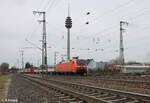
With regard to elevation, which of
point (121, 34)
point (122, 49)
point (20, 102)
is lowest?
point (20, 102)

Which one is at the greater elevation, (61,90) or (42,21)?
(42,21)

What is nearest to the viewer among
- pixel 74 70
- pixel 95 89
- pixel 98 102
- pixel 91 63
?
pixel 98 102

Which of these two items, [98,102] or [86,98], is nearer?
[98,102]

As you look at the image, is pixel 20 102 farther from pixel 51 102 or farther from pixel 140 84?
pixel 140 84

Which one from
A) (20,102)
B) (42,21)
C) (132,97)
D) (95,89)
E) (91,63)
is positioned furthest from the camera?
(91,63)

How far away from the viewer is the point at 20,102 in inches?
393

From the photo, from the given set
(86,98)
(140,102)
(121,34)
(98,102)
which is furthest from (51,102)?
(121,34)

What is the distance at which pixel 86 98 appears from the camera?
8.80m

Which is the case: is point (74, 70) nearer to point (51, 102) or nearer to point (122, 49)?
point (122, 49)

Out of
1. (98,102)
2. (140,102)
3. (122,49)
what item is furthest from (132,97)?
(122,49)

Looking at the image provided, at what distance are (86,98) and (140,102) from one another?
7.05 ft

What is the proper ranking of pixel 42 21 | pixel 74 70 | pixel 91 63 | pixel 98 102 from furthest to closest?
pixel 91 63 → pixel 42 21 → pixel 74 70 → pixel 98 102

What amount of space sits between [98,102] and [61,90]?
211 inches

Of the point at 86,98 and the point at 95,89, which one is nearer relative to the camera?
the point at 86,98
